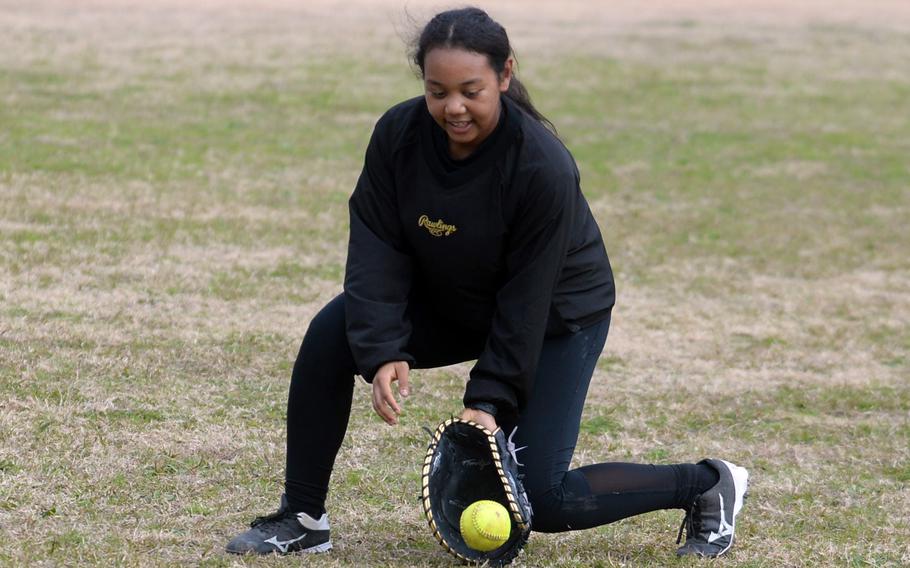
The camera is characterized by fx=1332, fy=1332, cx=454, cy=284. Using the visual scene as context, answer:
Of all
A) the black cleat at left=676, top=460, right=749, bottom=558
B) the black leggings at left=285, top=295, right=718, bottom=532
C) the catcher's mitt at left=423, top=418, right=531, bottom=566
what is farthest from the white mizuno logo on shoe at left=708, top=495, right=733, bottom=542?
the catcher's mitt at left=423, top=418, right=531, bottom=566

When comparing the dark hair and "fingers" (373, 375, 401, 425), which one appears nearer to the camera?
the dark hair

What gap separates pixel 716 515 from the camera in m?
4.20

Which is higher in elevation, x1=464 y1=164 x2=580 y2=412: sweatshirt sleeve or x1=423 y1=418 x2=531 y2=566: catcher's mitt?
x1=464 y1=164 x2=580 y2=412: sweatshirt sleeve

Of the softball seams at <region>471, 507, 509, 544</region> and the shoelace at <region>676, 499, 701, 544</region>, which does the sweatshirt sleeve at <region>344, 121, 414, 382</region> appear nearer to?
the softball seams at <region>471, 507, 509, 544</region>

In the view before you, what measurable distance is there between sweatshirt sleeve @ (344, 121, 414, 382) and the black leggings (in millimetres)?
125

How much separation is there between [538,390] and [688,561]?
0.78m

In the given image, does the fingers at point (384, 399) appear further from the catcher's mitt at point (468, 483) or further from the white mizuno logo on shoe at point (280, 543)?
the white mizuno logo on shoe at point (280, 543)

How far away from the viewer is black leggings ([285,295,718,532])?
12.9 ft

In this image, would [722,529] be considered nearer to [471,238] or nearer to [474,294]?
[474,294]

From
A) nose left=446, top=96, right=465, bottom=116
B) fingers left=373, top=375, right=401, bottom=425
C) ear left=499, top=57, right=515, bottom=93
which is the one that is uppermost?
ear left=499, top=57, right=515, bottom=93

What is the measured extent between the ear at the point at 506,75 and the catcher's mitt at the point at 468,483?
970 mm

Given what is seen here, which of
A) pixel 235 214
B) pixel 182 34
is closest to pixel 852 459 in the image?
pixel 235 214

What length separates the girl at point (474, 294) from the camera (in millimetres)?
3738

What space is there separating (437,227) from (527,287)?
0.31 m
